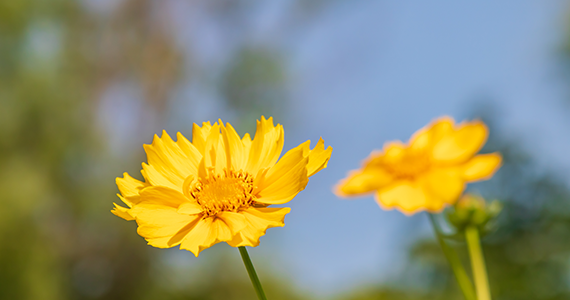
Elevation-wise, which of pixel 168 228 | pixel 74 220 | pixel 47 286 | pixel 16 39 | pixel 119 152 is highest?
pixel 16 39

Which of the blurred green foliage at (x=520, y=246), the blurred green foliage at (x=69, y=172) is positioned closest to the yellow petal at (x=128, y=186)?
the blurred green foliage at (x=520, y=246)

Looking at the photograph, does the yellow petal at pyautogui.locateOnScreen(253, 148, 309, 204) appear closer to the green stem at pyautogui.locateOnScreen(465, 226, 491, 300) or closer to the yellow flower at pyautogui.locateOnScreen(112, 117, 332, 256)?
the yellow flower at pyautogui.locateOnScreen(112, 117, 332, 256)

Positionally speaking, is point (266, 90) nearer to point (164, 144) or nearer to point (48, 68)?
point (48, 68)

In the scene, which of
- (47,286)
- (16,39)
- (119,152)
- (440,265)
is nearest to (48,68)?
(16,39)

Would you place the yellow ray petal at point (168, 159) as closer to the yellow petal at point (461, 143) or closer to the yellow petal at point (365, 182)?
the yellow petal at point (365, 182)

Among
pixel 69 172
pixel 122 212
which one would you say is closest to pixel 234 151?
A: pixel 122 212

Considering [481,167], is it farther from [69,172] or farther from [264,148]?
[69,172]
